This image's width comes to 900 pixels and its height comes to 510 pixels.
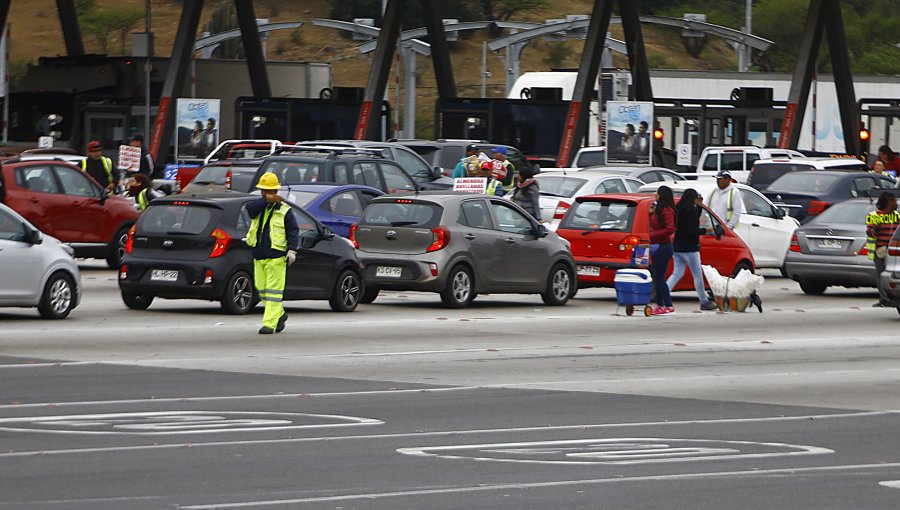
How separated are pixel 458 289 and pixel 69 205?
7.18m

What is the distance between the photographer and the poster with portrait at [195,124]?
44.8m

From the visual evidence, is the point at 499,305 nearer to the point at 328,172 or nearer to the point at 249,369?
the point at 328,172

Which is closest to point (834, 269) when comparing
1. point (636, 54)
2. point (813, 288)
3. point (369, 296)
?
point (813, 288)

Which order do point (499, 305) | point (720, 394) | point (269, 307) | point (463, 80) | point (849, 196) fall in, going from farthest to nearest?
point (463, 80), point (849, 196), point (499, 305), point (269, 307), point (720, 394)

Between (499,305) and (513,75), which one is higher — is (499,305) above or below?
below

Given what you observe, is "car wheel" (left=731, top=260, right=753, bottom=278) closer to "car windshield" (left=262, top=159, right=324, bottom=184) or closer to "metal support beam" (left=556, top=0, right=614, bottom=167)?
"car windshield" (left=262, top=159, right=324, bottom=184)

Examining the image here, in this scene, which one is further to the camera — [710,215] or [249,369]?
[710,215]

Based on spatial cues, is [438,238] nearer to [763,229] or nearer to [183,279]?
[183,279]

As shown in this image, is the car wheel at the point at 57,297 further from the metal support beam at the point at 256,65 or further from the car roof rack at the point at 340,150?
the metal support beam at the point at 256,65

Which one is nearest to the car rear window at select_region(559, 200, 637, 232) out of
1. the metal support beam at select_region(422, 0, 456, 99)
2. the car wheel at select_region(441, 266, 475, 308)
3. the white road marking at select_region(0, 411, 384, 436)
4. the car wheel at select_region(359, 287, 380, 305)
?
the car wheel at select_region(441, 266, 475, 308)

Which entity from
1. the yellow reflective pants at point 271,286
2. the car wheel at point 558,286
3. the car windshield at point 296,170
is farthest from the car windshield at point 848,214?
the yellow reflective pants at point 271,286

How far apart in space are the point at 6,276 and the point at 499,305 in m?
7.53

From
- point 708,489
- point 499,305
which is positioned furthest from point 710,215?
point 708,489

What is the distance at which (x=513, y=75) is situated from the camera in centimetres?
7231
